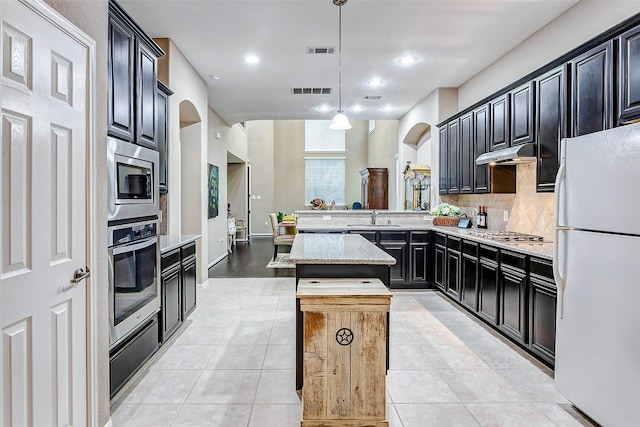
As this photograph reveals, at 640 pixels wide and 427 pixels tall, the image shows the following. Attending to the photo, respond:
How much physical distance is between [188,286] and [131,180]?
1.60m

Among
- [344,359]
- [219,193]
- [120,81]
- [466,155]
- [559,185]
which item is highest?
[120,81]

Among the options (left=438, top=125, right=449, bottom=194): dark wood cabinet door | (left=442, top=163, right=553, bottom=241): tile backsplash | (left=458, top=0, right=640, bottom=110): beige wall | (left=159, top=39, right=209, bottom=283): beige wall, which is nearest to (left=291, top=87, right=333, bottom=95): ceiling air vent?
(left=159, top=39, right=209, bottom=283): beige wall

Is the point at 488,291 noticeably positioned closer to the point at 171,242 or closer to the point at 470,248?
the point at 470,248

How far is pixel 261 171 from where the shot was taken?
1280cm

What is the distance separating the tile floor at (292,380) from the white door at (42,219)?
0.72 meters

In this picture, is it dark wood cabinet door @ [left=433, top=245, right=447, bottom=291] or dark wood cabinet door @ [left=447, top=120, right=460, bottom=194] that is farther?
dark wood cabinet door @ [left=447, top=120, right=460, bottom=194]

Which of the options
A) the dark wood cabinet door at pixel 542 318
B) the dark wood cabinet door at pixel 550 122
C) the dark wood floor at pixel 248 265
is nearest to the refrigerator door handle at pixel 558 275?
the dark wood cabinet door at pixel 542 318

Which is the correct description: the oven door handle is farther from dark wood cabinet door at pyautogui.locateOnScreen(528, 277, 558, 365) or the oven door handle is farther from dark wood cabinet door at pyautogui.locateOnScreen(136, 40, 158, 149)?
dark wood cabinet door at pyautogui.locateOnScreen(528, 277, 558, 365)

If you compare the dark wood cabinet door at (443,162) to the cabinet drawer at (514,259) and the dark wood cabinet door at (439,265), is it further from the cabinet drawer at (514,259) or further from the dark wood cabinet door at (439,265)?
the cabinet drawer at (514,259)

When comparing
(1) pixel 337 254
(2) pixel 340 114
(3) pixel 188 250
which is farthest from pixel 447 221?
(3) pixel 188 250

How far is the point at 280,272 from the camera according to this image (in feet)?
20.9

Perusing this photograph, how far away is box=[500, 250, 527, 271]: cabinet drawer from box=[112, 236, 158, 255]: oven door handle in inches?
112

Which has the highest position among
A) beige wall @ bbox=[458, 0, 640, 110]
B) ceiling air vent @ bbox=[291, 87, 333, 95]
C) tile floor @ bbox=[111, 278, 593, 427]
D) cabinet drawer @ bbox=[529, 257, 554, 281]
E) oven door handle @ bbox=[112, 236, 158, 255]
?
ceiling air vent @ bbox=[291, 87, 333, 95]

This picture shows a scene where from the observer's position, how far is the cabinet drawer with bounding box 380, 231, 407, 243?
5125 mm
